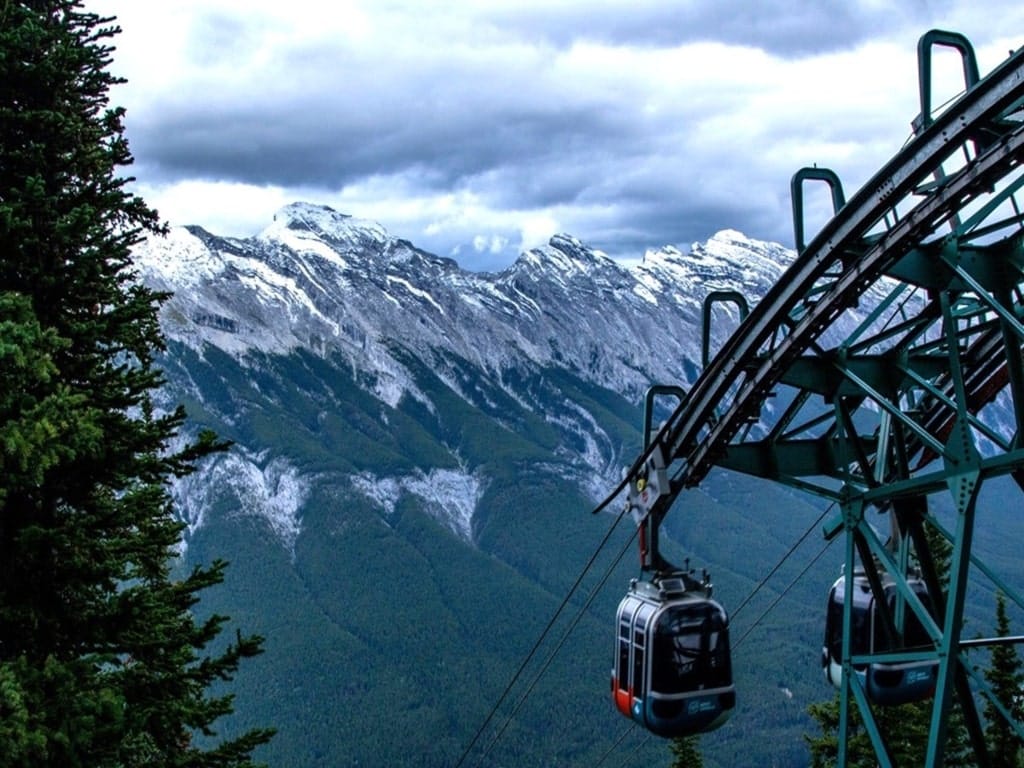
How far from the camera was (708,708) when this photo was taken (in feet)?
59.1

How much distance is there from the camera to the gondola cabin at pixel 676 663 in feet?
58.1

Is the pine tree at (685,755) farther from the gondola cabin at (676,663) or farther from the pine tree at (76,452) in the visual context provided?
the pine tree at (76,452)

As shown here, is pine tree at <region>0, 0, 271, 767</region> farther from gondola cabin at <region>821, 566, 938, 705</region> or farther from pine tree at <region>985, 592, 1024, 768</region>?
pine tree at <region>985, 592, 1024, 768</region>

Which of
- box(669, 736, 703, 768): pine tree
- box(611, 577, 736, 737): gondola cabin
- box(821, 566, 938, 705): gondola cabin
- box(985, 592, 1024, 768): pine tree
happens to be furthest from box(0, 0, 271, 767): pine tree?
box(669, 736, 703, 768): pine tree

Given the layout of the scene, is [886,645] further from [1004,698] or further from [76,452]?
[1004,698]

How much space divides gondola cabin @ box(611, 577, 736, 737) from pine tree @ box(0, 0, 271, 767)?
6189 mm

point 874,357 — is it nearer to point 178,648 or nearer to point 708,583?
point 708,583

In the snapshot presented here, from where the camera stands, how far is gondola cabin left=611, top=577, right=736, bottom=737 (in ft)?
58.1

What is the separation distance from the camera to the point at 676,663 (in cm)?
1781

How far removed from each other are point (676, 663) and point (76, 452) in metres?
9.77

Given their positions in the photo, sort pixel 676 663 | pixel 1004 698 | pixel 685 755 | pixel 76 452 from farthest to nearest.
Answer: pixel 685 755, pixel 1004 698, pixel 676 663, pixel 76 452

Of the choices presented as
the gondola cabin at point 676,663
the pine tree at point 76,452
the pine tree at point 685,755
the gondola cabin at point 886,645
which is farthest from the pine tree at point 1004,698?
the pine tree at point 76,452

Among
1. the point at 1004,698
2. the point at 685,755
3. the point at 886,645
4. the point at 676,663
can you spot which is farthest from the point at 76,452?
the point at 685,755

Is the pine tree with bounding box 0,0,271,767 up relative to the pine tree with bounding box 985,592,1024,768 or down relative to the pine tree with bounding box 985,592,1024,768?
up
